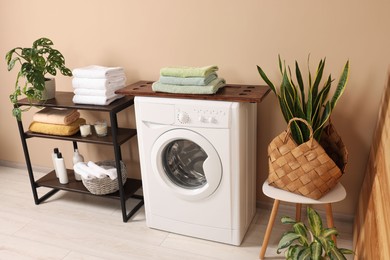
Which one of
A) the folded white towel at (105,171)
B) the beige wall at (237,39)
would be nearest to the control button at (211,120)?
the beige wall at (237,39)

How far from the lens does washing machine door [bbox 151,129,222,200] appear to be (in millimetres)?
1728

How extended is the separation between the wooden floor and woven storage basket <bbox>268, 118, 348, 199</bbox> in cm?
47

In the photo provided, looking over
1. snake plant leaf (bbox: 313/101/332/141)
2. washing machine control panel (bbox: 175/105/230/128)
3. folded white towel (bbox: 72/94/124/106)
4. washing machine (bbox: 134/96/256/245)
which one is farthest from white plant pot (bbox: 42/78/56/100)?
snake plant leaf (bbox: 313/101/332/141)

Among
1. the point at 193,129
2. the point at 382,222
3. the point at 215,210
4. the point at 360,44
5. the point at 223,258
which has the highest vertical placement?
the point at 360,44

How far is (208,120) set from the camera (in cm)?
166

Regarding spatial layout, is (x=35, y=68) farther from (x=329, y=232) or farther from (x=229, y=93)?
(x=329, y=232)

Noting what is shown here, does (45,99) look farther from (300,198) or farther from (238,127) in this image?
(300,198)

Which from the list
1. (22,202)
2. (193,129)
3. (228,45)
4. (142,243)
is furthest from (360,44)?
(22,202)

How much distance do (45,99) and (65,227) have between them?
79 cm

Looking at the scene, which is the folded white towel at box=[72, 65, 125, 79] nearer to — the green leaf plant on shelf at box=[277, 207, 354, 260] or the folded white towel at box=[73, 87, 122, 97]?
the folded white towel at box=[73, 87, 122, 97]

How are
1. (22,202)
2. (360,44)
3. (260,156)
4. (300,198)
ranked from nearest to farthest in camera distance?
(300,198), (360,44), (260,156), (22,202)

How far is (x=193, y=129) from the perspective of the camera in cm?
172

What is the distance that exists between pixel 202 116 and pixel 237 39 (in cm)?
52

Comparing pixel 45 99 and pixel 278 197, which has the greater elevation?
pixel 45 99
